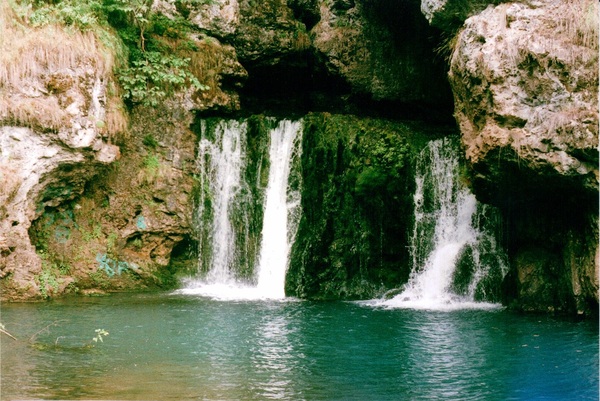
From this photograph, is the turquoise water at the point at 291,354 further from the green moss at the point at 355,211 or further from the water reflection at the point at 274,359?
the green moss at the point at 355,211

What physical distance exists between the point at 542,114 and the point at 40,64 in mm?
8850

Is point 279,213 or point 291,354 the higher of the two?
point 279,213

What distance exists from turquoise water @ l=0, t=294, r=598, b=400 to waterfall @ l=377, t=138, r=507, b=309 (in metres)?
1.25

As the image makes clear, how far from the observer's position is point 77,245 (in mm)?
14398

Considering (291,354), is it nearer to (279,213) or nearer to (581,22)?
(581,22)

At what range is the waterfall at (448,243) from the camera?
1313cm

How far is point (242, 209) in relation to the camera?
15500mm

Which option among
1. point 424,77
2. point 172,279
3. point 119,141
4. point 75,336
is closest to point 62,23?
point 119,141

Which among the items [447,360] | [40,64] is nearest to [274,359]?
[447,360]

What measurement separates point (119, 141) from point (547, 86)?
8.32 m

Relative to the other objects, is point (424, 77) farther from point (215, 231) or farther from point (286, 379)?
point (286, 379)

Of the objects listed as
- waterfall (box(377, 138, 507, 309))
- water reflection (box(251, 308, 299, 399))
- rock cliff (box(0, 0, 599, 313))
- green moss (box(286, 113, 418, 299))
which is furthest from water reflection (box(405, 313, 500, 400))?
green moss (box(286, 113, 418, 299))

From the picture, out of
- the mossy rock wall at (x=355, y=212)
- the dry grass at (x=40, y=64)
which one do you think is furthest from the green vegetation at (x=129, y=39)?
the mossy rock wall at (x=355, y=212)

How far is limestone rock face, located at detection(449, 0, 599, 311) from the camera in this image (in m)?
10.0
